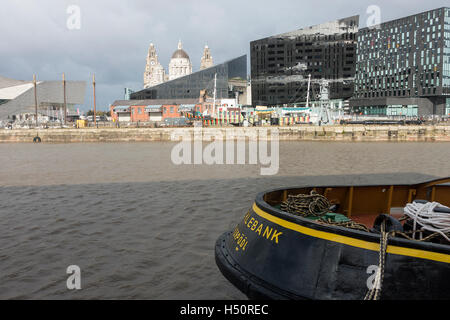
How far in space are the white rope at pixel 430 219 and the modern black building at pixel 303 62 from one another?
3671 inches

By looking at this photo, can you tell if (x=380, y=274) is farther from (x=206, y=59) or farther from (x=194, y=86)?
(x=206, y=59)

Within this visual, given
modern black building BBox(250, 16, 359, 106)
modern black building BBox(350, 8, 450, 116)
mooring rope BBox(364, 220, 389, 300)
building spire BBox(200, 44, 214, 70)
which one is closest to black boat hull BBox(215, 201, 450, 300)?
mooring rope BBox(364, 220, 389, 300)

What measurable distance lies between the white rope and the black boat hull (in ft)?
1.48

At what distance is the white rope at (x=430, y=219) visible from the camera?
446cm

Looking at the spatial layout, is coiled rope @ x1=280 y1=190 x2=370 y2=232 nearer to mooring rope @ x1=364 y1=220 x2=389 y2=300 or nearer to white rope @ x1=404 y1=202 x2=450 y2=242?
white rope @ x1=404 y1=202 x2=450 y2=242

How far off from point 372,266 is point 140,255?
191 inches

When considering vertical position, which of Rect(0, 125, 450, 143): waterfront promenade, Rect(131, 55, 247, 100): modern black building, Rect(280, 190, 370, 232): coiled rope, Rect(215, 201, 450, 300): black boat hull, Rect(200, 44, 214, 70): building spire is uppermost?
Rect(200, 44, 214, 70): building spire

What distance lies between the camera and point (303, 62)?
3957 inches

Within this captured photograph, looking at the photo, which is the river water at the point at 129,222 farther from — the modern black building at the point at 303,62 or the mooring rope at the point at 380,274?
the modern black building at the point at 303,62

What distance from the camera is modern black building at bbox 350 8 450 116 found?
3435 inches

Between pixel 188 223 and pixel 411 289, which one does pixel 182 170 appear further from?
pixel 411 289
